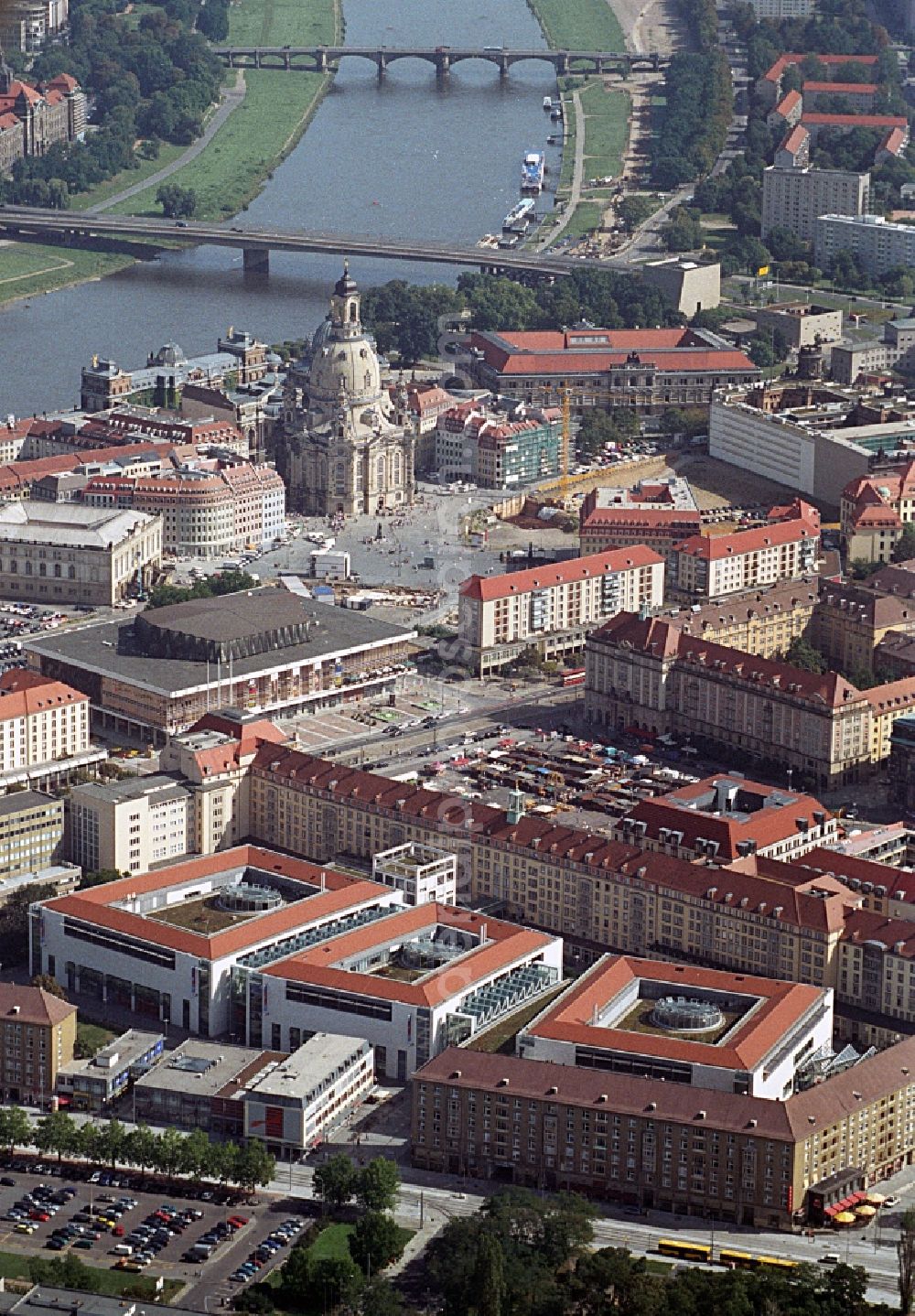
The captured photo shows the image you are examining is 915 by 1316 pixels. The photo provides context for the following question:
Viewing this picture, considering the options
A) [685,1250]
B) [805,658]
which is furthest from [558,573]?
[685,1250]

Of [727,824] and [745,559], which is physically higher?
[745,559]

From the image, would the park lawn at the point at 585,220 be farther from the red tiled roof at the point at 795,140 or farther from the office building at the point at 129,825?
the office building at the point at 129,825

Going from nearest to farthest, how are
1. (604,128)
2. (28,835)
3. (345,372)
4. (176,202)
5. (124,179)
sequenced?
(28,835)
(345,372)
(176,202)
(124,179)
(604,128)

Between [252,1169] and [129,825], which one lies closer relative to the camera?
[252,1169]

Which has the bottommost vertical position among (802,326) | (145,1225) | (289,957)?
(145,1225)

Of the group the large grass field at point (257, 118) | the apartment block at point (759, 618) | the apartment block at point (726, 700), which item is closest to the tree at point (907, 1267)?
the apartment block at point (726, 700)

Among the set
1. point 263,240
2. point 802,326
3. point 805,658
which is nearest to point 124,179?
point 263,240

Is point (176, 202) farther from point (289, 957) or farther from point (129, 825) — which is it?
point (289, 957)

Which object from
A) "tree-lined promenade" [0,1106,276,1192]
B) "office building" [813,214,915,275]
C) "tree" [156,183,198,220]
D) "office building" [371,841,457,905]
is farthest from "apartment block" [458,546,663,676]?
"tree" [156,183,198,220]

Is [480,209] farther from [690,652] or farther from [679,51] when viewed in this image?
[690,652]

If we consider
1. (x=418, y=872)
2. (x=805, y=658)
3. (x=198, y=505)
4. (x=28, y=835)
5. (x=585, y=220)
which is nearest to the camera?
(x=418, y=872)
